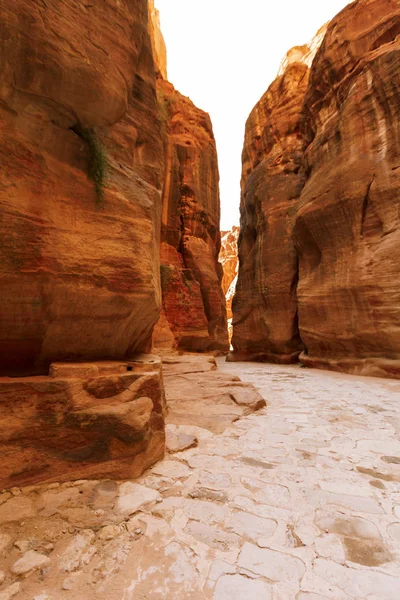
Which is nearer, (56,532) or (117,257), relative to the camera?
(56,532)

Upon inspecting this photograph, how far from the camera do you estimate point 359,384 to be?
7.08 meters

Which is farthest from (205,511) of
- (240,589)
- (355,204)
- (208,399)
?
(355,204)

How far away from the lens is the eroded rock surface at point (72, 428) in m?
2.23

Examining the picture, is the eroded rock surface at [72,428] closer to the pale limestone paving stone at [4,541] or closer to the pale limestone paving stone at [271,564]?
the pale limestone paving stone at [4,541]

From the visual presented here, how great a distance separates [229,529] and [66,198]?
3038 mm

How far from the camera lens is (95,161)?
315 cm

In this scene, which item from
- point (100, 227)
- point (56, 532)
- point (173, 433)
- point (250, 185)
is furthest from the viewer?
point (250, 185)

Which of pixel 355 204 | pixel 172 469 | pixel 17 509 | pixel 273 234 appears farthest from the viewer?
pixel 273 234

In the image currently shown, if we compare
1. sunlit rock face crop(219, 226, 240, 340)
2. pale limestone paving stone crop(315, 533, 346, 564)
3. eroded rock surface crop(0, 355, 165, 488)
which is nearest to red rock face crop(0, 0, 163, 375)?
eroded rock surface crop(0, 355, 165, 488)

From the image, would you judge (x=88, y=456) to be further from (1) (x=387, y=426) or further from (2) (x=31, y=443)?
(1) (x=387, y=426)

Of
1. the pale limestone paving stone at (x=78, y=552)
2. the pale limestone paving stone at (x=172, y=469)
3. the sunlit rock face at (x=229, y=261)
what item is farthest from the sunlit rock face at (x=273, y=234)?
the sunlit rock face at (x=229, y=261)

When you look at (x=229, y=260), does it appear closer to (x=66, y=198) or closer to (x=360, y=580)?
(x=66, y=198)

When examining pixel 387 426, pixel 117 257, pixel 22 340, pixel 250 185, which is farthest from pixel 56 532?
pixel 250 185

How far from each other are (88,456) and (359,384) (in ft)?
21.9
